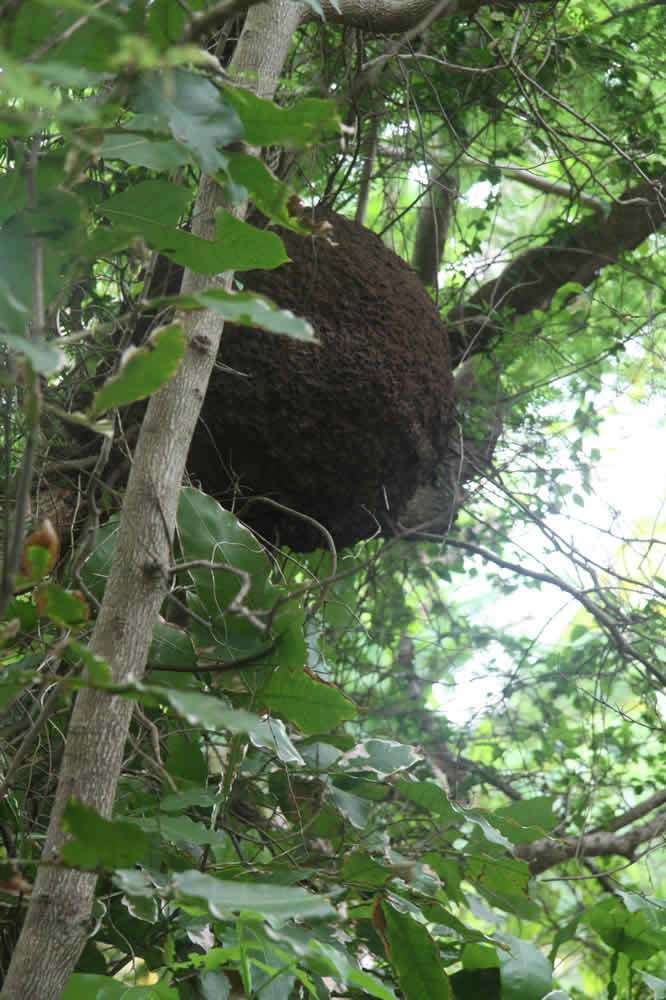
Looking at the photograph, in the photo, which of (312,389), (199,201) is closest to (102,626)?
(199,201)

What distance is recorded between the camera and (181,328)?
1.65 ft

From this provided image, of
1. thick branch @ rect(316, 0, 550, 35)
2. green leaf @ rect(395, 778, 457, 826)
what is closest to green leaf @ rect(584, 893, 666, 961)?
green leaf @ rect(395, 778, 457, 826)

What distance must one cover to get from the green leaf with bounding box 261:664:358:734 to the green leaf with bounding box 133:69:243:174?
510 millimetres

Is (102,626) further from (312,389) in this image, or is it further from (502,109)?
(502,109)

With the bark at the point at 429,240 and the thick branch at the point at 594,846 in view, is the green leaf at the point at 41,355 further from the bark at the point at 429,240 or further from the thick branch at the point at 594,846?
the bark at the point at 429,240

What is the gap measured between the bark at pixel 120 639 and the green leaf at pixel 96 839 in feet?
0.21

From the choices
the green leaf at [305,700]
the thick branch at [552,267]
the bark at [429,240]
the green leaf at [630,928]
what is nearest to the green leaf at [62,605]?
the green leaf at [305,700]

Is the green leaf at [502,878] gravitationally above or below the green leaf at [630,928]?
above

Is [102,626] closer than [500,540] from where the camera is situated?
Yes

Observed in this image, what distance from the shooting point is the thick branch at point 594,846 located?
151 centimetres

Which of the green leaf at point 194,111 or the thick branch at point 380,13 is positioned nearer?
the green leaf at point 194,111

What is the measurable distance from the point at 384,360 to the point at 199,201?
45 centimetres

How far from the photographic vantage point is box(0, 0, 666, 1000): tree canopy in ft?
1.73

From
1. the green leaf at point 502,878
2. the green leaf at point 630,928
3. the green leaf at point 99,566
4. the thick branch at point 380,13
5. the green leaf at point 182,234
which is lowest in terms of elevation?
the green leaf at point 630,928
